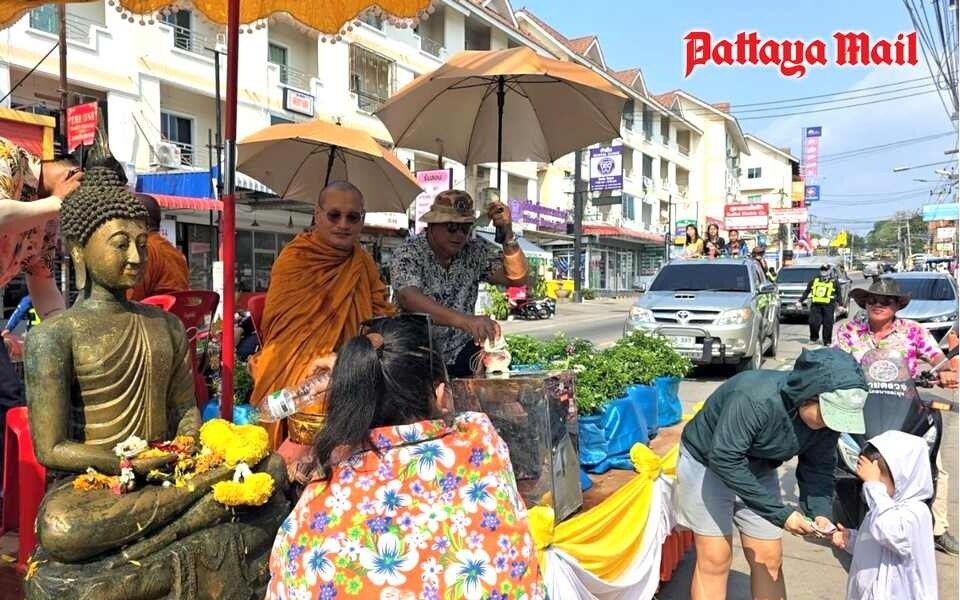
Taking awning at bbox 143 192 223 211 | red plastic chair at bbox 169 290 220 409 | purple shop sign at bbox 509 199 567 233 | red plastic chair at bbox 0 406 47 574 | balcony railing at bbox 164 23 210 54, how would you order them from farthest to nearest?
purple shop sign at bbox 509 199 567 233 → balcony railing at bbox 164 23 210 54 → awning at bbox 143 192 223 211 → red plastic chair at bbox 169 290 220 409 → red plastic chair at bbox 0 406 47 574

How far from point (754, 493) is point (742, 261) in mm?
7573

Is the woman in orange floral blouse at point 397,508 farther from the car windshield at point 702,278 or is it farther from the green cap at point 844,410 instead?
the car windshield at point 702,278

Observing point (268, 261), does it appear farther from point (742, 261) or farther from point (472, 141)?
point (472, 141)

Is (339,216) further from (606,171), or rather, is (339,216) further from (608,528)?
(606,171)

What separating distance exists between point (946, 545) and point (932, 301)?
9.13 m

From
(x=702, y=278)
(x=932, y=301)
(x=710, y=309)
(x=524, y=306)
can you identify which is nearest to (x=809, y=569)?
(x=710, y=309)

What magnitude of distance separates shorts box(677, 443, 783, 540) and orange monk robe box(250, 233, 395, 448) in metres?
1.52

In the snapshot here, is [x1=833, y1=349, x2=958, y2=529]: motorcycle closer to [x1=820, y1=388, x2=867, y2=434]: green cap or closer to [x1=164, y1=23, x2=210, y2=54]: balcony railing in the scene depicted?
[x1=820, y1=388, x2=867, y2=434]: green cap

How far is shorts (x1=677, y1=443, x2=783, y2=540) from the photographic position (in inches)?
102

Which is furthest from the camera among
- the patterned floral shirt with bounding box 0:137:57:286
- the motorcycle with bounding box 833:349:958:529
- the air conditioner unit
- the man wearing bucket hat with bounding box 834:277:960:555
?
the air conditioner unit

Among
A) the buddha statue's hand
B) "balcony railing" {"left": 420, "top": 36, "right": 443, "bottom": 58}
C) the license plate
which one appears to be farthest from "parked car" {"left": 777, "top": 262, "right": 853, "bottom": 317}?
the buddha statue's hand

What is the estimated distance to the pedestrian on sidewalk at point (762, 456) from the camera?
2.23 metres

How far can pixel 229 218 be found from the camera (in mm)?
2664

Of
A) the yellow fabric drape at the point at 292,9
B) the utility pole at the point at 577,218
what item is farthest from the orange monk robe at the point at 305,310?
the utility pole at the point at 577,218
